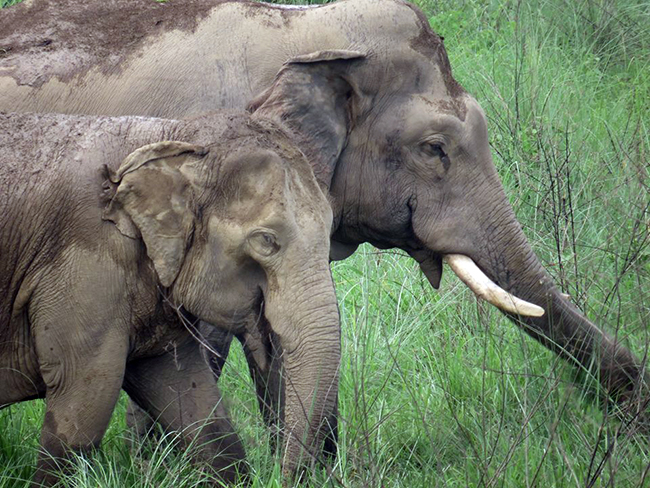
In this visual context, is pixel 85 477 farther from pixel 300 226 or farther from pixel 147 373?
pixel 300 226

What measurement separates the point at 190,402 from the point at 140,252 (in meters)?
0.55

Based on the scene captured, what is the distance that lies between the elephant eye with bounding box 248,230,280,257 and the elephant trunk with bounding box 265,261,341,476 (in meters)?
0.10

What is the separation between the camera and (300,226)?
3.78 meters

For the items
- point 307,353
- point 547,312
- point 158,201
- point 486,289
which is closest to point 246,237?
point 158,201

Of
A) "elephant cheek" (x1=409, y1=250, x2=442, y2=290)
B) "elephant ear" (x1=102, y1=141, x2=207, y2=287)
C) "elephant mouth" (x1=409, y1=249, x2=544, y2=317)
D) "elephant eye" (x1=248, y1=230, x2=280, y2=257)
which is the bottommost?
"elephant cheek" (x1=409, y1=250, x2=442, y2=290)

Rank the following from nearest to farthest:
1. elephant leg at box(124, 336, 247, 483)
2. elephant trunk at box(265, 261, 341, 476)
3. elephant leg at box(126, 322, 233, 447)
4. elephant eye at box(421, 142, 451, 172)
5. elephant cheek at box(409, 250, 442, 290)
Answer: elephant trunk at box(265, 261, 341, 476), elephant leg at box(124, 336, 247, 483), elephant leg at box(126, 322, 233, 447), elephant eye at box(421, 142, 451, 172), elephant cheek at box(409, 250, 442, 290)

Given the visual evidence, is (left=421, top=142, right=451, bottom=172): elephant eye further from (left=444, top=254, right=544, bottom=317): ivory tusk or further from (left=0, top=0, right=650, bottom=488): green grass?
(left=0, top=0, right=650, bottom=488): green grass

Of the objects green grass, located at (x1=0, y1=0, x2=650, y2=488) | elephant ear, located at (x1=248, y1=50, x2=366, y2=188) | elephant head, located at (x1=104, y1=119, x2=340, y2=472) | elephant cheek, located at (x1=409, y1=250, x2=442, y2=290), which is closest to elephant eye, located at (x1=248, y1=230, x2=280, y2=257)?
elephant head, located at (x1=104, y1=119, x2=340, y2=472)

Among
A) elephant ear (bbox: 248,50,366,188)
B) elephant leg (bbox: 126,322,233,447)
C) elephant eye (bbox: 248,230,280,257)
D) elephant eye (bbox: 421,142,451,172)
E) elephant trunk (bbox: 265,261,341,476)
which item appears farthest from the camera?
elephant eye (bbox: 421,142,451,172)

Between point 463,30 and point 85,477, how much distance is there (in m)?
5.29

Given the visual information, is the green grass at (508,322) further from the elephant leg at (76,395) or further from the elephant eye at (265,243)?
the elephant eye at (265,243)

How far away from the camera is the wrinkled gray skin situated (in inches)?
148

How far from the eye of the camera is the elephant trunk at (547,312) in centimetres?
454

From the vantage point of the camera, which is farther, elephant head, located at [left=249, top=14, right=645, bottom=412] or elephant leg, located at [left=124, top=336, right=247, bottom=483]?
elephant head, located at [left=249, top=14, right=645, bottom=412]
